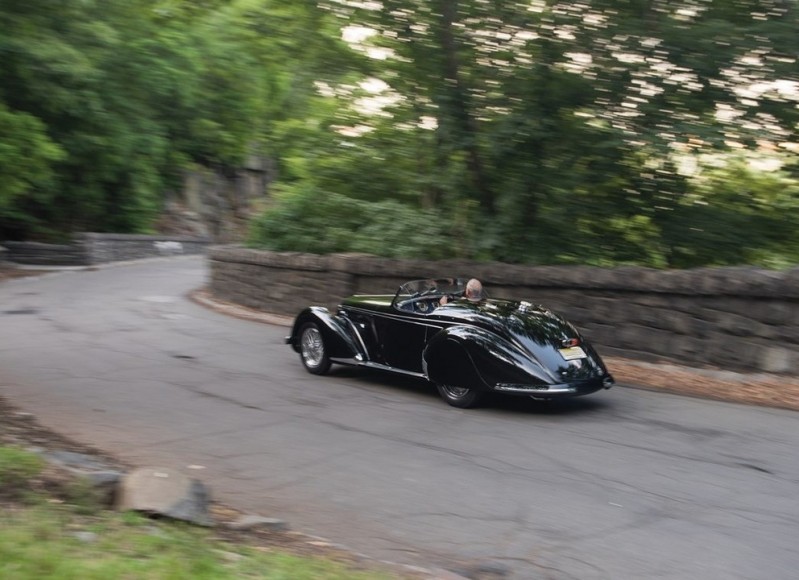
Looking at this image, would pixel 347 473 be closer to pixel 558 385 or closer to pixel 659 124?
pixel 558 385

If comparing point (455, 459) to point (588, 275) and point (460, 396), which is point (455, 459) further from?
point (588, 275)

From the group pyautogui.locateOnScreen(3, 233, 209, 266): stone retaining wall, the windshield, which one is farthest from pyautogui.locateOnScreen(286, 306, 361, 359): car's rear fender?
pyautogui.locateOnScreen(3, 233, 209, 266): stone retaining wall

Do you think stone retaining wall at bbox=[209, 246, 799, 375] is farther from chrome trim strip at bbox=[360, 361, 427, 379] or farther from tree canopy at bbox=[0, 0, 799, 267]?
chrome trim strip at bbox=[360, 361, 427, 379]

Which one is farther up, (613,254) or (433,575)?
(613,254)

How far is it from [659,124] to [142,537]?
917 centimetres

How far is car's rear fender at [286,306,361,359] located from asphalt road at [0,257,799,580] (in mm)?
451

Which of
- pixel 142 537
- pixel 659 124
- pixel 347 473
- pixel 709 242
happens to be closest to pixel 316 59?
pixel 659 124

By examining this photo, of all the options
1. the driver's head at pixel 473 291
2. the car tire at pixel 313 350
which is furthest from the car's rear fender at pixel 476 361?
the car tire at pixel 313 350

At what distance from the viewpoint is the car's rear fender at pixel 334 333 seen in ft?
34.6

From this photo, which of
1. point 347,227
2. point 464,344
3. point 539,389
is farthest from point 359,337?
point 347,227

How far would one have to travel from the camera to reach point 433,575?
4.82 m

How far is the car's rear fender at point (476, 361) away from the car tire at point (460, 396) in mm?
139

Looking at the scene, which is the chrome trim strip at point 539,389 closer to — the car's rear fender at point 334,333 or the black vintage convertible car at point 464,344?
the black vintage convertible car at point 464,344

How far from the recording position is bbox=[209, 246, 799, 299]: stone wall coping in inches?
407
